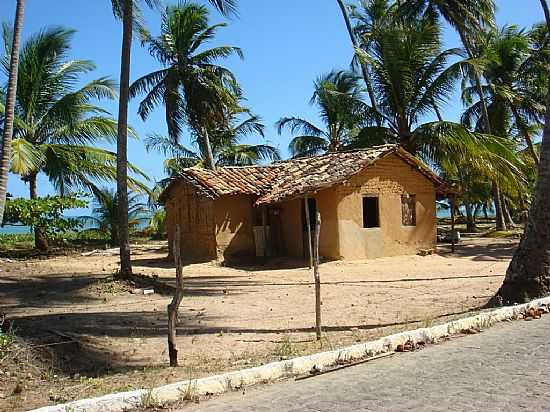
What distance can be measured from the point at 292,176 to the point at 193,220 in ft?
12.5

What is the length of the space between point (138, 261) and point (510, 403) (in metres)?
18.7

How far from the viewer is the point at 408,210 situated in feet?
67.9

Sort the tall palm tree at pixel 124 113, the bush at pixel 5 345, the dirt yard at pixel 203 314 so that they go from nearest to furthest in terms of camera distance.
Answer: the bush at pixel 5 345
the dirt yard at pixel 203 314
the tall palm tree at pixel 124 113

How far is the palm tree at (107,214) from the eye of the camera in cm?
2731

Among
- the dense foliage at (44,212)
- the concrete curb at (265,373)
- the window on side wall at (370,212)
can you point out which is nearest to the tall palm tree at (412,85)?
the window on side wall at (370,212)

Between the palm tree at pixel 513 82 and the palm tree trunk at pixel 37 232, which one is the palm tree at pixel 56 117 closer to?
the palm tree trunk at pixel 37 232

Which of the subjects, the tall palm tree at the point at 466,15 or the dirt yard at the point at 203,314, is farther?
the tall palm tree at the point at 466,15

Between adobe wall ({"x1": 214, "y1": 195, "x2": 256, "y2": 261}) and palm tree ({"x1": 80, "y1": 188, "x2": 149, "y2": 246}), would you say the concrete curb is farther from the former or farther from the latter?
palm tree ({"x1": 80, "y1": 188, "x2": 149, "y2": 246})

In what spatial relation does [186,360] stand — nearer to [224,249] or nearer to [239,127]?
[224,249]

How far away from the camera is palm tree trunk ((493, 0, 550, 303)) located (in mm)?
9703

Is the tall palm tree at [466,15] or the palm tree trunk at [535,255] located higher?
the tall palm tree at [466,15]

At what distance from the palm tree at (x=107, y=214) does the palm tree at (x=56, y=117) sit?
2498 mm

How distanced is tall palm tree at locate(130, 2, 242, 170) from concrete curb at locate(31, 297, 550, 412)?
564 inches

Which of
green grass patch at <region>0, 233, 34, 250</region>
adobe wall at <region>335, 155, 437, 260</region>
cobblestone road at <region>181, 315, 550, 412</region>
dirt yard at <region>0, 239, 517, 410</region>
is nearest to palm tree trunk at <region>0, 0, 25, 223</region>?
dirt yard at <region>0, 239, 517, 410</region>
